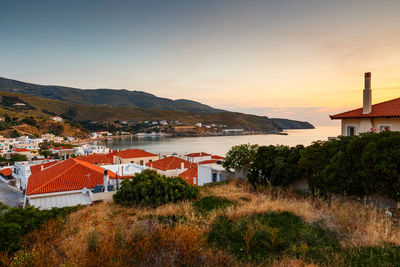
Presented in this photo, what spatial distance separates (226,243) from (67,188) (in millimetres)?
16040

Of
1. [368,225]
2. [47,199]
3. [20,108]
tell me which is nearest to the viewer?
[368,225]

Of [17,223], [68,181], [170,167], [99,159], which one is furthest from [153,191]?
[99,159]

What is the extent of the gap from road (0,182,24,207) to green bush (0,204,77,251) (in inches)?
908

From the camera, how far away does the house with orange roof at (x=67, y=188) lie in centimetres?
1457

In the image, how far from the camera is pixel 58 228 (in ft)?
15.7

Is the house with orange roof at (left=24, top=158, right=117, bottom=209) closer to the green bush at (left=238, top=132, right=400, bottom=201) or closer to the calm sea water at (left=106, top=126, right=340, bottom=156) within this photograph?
the green bush at (left=238, top=132, right=400, bottom=201)

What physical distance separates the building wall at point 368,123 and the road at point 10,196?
27.9 meters

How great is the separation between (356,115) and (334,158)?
6911 mm

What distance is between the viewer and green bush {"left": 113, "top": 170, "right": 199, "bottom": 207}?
7.27 m

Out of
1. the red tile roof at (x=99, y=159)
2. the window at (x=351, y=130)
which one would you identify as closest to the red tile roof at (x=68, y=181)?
the window at (x=351, y=130)

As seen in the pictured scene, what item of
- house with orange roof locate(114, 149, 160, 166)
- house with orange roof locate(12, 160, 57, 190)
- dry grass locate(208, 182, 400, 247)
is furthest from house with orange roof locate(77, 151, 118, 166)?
dry grass locate(208, 182, 400, 247)

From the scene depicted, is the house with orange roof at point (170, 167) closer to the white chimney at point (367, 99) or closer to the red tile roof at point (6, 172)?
the white chimney at point (367, 99)

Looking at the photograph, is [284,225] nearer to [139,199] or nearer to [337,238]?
[337,238]

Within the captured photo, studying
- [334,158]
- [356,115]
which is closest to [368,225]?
[334,158]
